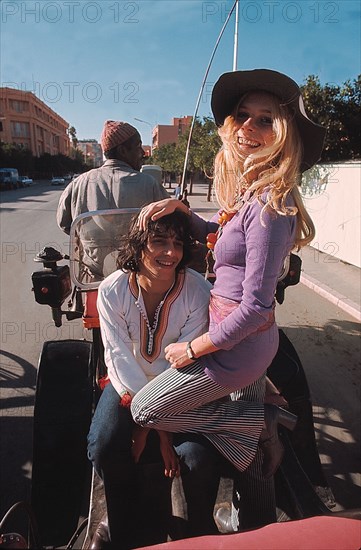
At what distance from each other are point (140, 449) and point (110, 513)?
1.00 ft

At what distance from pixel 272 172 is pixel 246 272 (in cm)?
44

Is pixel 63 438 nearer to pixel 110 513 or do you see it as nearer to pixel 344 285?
pixel 110 513

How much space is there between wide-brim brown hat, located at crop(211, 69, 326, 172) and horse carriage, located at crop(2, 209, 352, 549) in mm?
924

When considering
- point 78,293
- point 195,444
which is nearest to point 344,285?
point 78,293

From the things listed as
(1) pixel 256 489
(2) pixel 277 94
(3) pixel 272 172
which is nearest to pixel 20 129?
(2) pixel 277 94

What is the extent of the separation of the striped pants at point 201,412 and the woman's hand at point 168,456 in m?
0.08

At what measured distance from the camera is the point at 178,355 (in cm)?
A: 155

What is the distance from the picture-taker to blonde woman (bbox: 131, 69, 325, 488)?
1.34 m

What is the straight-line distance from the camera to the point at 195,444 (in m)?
1.65

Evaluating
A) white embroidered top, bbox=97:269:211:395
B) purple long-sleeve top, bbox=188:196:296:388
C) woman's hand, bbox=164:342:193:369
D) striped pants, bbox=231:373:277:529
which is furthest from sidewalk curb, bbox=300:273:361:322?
woman's hand, bbox=164:342:193:369

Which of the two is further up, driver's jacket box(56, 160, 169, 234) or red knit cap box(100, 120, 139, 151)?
red knit cap box(100, 120, 139, 151)

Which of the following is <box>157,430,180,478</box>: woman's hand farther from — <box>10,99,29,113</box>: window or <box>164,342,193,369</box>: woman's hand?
<box>10,99,29,113</box>: window

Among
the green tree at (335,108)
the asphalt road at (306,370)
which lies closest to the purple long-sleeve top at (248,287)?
the asphalt road at (306,370)

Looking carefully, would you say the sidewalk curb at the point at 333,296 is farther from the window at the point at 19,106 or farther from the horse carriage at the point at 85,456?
the window at the point at 19,106
